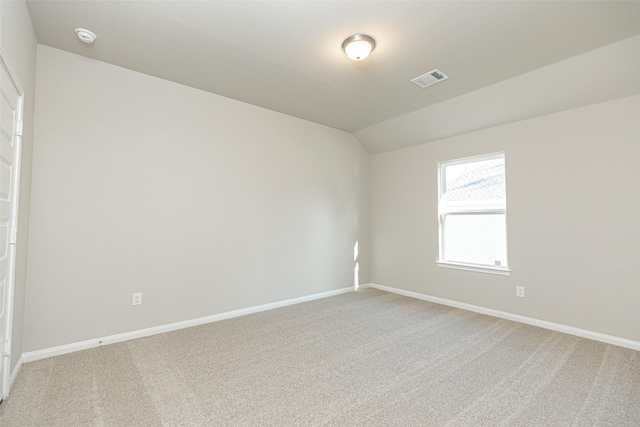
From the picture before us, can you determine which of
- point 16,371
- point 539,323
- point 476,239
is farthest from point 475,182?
point 16,371

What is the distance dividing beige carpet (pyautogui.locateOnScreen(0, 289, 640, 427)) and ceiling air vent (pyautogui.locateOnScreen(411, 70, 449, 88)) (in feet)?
8.48

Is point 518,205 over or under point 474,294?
over

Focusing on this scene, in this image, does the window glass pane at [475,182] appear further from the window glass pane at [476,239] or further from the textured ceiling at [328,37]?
the textured ceiling at [328,37]

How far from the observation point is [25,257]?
2.35 m

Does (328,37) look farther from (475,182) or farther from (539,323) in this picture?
(539,323)

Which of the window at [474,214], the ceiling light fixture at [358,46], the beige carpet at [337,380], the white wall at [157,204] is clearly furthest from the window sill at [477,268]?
the ceiling light fixture at [358,46]

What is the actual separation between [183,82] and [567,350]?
14.7ft

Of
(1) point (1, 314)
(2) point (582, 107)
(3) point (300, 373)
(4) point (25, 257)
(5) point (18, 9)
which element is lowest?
(3) point (300, 373)

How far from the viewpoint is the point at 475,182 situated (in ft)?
12.9

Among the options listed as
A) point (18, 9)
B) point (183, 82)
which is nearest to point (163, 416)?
point (18, 9)

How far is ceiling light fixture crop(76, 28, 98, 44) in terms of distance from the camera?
2.35 meters

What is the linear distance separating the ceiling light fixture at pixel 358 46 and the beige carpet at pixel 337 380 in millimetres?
2522

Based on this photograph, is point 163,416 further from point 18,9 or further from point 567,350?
point 567,350

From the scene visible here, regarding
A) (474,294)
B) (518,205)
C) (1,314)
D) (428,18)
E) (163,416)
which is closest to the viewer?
(163,416)
